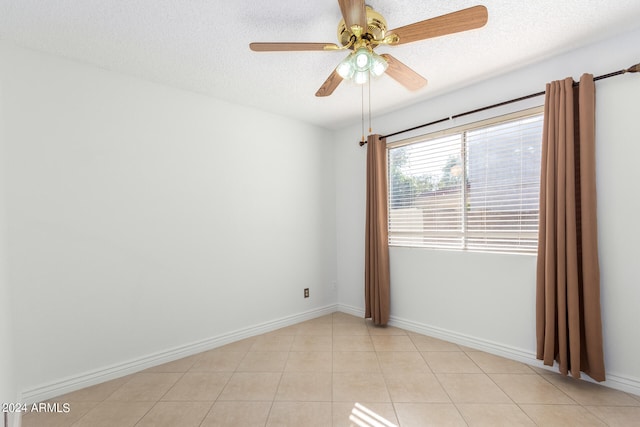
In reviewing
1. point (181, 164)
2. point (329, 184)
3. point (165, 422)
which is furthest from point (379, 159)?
point (165, 422)

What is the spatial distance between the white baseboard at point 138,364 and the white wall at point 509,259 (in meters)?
1.20

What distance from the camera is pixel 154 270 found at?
251 cm

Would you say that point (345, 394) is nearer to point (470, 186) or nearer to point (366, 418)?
point (366, 418)

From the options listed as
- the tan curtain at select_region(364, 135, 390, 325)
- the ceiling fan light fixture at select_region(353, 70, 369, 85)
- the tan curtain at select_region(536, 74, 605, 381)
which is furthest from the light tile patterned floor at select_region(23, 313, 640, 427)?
the ceiling fan light fixture at select_region(353, 70, 369, 85)

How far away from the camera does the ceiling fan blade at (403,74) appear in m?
1.80

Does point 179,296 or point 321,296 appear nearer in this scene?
point 179,296

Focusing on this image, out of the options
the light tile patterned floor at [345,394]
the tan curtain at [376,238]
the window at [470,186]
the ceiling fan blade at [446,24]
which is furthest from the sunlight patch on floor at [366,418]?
the ceiling fan blade at [446,24]

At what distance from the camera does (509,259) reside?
2504 millimetres

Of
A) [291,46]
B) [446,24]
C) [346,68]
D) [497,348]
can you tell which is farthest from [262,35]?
[497,348]

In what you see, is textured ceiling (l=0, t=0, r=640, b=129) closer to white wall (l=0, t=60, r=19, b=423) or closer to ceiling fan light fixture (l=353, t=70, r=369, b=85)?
ceiling fan light fixture (l=353, t=70, r=369, b=85)

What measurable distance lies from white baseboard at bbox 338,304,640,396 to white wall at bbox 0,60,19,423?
3055mm

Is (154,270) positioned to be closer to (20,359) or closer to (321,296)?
(20,359)

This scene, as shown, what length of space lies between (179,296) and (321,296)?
175cm

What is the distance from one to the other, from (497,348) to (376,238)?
148cm
